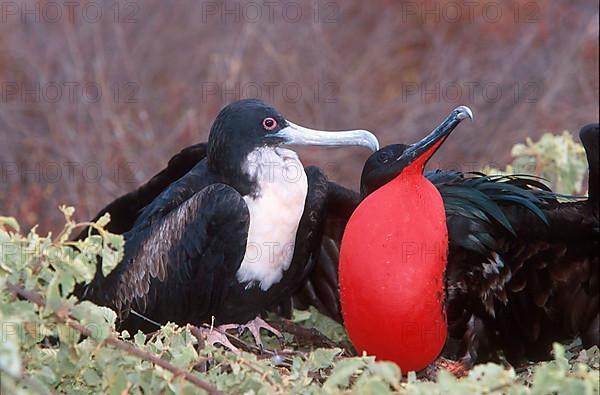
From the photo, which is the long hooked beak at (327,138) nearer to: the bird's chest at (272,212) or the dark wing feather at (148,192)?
the bird's chest at (272,212)

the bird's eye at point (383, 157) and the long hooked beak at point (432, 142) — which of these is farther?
the bird's eye at point (383, 157)

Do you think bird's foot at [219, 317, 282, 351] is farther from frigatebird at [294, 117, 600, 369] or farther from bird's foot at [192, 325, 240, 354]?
frigatebird at [294, 117, 600, 369]

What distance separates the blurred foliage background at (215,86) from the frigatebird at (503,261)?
9.43ft

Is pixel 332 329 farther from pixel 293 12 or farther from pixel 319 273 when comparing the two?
pixel 293 12

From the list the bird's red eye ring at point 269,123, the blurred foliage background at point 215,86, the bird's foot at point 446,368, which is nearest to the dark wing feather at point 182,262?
the bird's red eye ring at point 269,123

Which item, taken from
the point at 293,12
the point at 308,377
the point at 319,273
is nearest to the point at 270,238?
the point at 319,273

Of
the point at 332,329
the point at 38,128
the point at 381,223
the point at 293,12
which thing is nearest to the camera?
the point at 381,223

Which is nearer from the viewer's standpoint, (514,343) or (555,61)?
(514,343)

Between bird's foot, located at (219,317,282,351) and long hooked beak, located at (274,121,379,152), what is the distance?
643mm

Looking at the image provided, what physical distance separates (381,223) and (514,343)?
75 cm

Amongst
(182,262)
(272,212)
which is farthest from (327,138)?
(182,262)

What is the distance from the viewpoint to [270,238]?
321 centimetres

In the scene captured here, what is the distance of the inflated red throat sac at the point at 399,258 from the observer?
2.96 m

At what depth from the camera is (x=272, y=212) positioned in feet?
10.4
